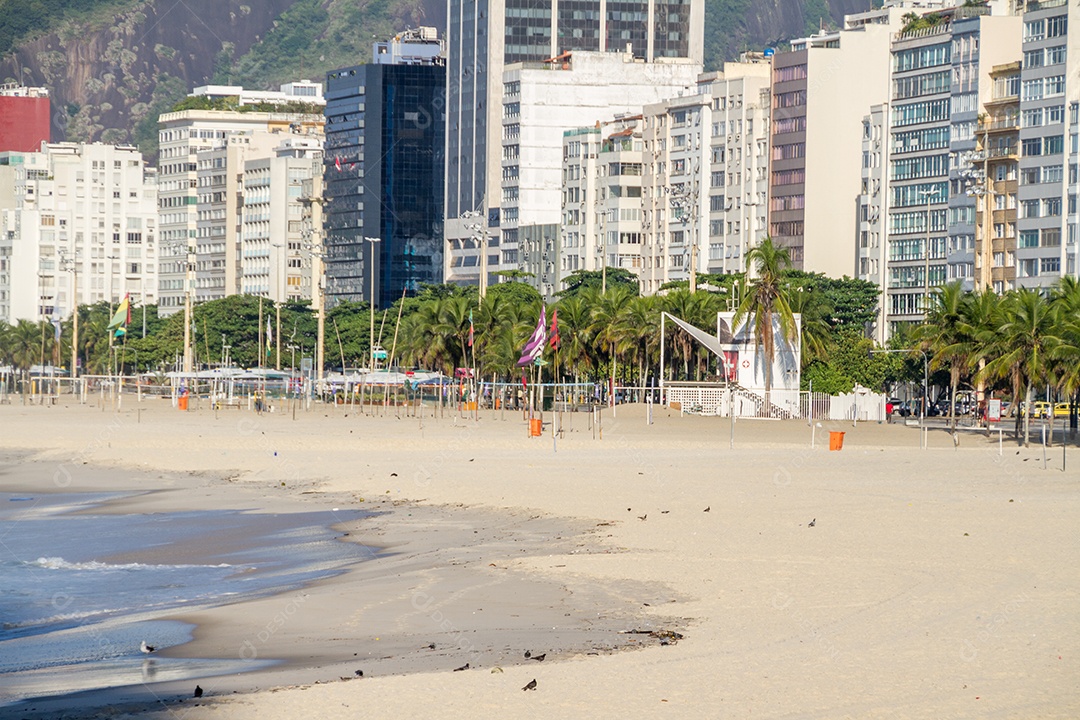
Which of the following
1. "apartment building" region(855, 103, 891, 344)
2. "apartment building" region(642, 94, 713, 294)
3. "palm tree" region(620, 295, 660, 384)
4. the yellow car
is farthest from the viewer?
"apartment building" region(642, 94, 713, 294)

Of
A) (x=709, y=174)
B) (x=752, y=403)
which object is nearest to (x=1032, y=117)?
(x=709, y=174)

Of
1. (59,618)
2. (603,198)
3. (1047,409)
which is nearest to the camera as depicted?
(59,618)

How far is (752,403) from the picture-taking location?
8088cm

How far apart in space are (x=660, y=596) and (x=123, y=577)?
7.69 m

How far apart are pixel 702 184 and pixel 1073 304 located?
310 feet

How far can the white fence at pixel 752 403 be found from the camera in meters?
80.1

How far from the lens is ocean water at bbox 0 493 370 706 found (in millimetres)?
17484

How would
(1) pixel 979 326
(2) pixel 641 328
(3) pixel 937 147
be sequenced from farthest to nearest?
(3) pixel 937 147 → (2) pixel 641 328 → (1) pixel 979 326

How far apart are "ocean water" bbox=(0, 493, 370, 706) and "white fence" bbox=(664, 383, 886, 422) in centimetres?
4596

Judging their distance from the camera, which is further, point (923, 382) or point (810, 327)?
point (923, 382)

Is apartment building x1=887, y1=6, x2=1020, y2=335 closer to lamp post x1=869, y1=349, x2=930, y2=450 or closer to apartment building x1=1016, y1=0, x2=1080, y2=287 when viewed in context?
apartment building x1=1016, y1=0, x2=1080, y2=287

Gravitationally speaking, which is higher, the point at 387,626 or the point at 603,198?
the point at 603,198

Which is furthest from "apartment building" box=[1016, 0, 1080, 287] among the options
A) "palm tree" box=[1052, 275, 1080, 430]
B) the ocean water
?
the ocean water

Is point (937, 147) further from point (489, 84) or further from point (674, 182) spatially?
point (489, 84)
